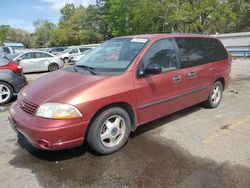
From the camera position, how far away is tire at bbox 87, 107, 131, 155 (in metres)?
3.83

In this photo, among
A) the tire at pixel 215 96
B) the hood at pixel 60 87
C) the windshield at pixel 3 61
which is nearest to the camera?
the hood at pixel 60 87

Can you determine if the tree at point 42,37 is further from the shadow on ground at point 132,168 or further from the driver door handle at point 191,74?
the shadow on ground at point 132,168

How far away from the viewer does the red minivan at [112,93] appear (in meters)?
3.59

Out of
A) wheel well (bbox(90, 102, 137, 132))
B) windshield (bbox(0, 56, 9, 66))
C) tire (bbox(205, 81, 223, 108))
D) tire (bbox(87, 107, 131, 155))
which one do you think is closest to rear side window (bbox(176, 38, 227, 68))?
tire (bbox(205, 81, 223, 108))

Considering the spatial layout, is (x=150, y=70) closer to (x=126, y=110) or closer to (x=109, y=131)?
(x=126, y=110)

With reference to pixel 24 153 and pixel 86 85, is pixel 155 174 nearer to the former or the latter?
pixel 86 85

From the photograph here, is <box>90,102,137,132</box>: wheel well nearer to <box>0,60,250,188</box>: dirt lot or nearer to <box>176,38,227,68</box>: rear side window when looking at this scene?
<box>0,60,250,188</box>: dirt lot

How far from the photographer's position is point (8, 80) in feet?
25.4

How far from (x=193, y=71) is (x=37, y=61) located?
13.0 meters

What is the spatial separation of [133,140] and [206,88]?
2.13 m

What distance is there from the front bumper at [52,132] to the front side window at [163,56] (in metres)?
1.50

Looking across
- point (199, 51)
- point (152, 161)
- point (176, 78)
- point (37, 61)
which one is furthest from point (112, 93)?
point (37, 61)

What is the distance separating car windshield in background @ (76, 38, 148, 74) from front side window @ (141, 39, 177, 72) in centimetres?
18

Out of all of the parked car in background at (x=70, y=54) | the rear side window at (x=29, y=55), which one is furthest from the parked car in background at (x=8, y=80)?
the parked car in background at (x=70, y=54)
